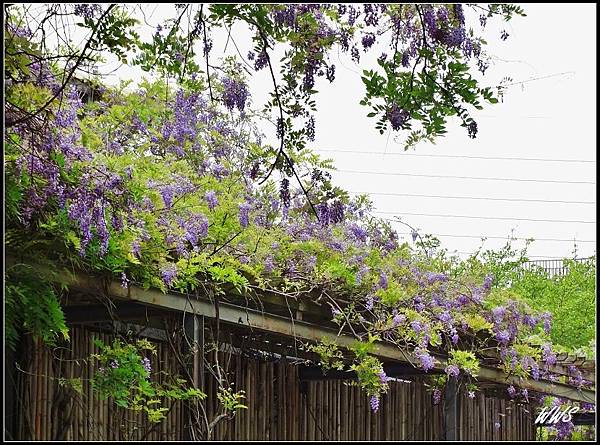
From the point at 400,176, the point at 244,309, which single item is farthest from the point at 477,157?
the point at 244,309

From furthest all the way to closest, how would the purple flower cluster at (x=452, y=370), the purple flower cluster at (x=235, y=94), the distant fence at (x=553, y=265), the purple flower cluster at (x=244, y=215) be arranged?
the distant fence at (x=553, y=265), the purple flower cluster at (x=452, y=370), the purple flower cluster at (x=244, y=215), the purple flower cluster at (x=235, y=94)

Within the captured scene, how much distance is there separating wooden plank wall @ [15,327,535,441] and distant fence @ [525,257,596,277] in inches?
246

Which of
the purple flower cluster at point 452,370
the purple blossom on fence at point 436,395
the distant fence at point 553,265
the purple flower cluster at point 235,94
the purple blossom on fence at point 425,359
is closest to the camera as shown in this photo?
the purple flower cluster at point 235,94

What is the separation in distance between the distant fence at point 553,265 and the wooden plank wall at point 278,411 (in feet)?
20.5

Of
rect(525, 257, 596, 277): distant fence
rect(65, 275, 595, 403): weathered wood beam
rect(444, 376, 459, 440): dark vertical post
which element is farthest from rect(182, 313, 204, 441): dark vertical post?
rect(525, 257, 596, 277): distant fence

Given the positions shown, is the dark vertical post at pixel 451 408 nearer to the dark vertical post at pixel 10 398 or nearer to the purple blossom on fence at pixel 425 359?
the purple blossom on fence at pixel 425 359

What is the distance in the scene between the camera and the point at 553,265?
14.6 m

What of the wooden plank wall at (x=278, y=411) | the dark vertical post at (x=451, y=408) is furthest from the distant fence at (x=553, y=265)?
the dark vertical post at (x=451, y=408)

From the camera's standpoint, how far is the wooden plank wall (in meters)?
4.66

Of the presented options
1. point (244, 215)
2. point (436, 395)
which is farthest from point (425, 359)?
point (436, 395)

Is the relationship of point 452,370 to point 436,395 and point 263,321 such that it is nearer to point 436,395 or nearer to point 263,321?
point 436,395

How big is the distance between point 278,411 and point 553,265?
9328 mm

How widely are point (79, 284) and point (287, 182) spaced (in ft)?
3.73

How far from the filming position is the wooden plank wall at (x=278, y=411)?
466 centimetres
